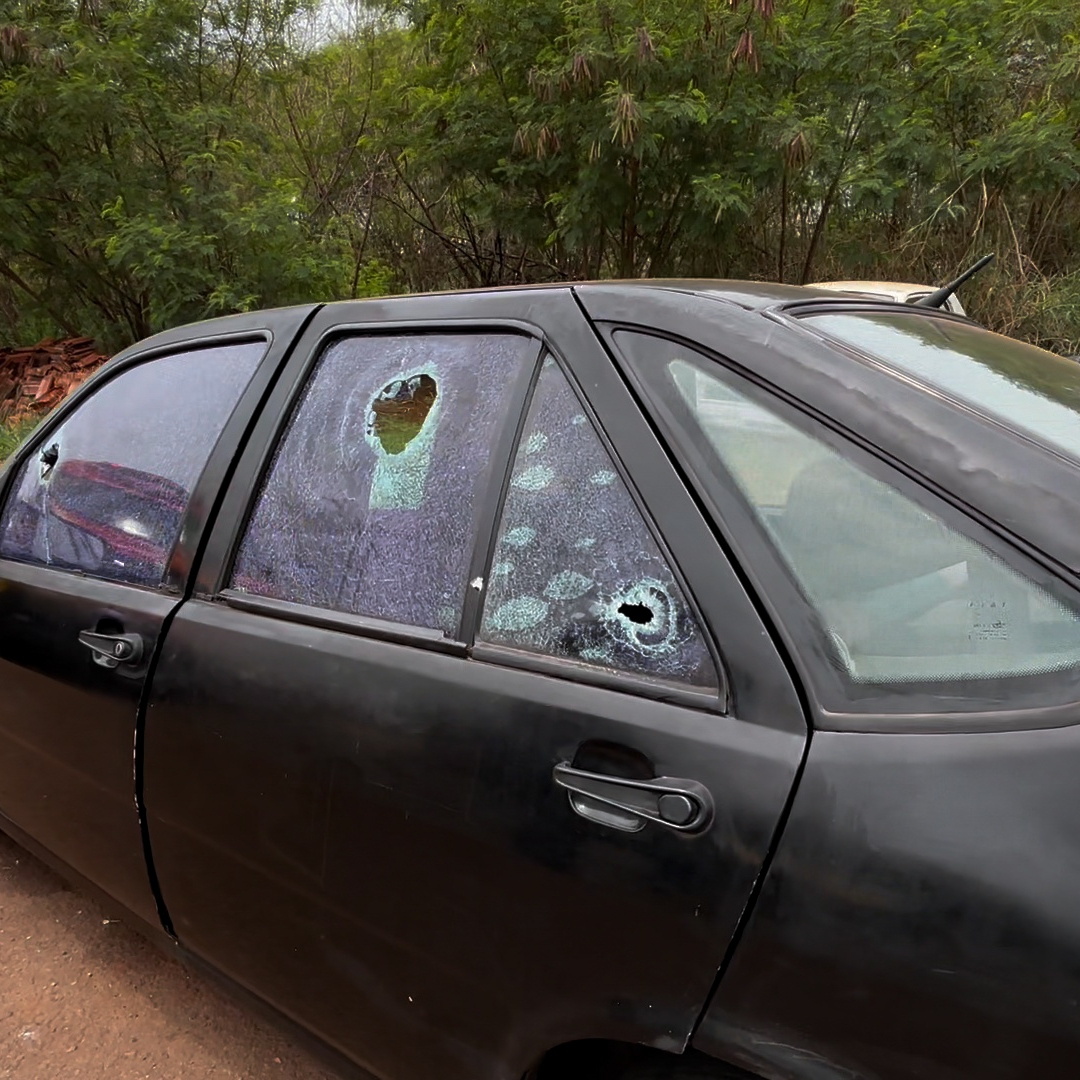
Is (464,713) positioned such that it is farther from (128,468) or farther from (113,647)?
(128,468)

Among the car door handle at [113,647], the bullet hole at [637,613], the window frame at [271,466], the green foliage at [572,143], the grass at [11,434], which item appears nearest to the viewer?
the bullet hole at [637,613]

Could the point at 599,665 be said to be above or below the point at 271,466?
below

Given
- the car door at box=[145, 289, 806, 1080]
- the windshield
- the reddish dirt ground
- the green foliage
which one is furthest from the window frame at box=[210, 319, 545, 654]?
the green foliage

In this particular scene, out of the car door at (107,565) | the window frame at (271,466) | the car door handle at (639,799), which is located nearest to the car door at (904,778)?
the car door handle at (639,799)

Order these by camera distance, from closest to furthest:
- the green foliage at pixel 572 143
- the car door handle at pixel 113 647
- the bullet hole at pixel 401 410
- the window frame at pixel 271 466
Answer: the window frame at pixel 271 466
the bullet hole at pixel 401 410
the car door handle at pixel 113 647
the green foliage at pixel 572 143

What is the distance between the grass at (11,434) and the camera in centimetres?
867

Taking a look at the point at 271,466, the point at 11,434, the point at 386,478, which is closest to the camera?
the point at 386,478

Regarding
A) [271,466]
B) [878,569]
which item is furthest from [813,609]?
[271,466]

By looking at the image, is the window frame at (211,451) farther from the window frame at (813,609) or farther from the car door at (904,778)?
the car door at (904,778)

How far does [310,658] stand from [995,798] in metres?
1.09

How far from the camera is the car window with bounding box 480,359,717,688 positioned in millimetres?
1181

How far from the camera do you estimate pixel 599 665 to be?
1.23 meters

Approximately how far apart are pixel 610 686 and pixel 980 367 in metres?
0.88

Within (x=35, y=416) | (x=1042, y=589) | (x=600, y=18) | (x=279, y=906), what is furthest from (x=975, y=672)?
(x=35, y=416)
